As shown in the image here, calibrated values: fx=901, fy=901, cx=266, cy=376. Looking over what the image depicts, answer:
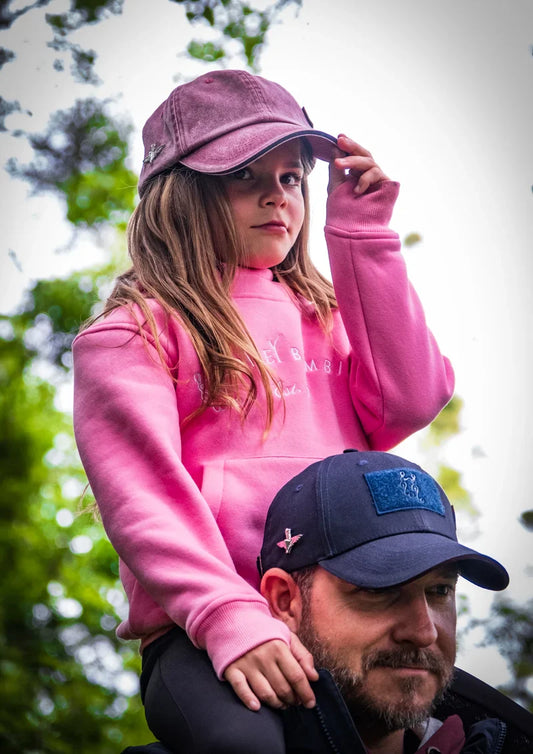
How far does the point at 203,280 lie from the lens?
66.2 inches

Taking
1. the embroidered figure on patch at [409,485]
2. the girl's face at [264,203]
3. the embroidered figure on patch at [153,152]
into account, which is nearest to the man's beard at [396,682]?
the embroidered figure on patch at [409,485]

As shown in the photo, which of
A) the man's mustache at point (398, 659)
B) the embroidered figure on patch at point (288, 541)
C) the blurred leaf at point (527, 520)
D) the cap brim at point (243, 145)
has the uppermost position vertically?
the cap brim at point (243, 145)

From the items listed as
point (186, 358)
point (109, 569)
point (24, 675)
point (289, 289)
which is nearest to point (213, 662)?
point (186, 358)

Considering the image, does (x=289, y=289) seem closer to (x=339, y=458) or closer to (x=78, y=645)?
(x=339, y=458)

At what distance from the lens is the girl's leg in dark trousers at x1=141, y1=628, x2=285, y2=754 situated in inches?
46.5

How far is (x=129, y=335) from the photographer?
1569 mm

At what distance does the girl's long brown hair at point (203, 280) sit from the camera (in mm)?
1585

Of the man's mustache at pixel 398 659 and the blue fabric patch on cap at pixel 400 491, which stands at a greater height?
the blue fabric patch on cap at pixel 400 491

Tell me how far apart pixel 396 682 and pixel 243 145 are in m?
0.97

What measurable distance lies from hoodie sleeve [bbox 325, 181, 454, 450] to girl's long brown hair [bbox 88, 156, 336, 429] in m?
0.14

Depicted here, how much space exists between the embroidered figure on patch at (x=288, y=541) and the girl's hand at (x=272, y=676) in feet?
0.49

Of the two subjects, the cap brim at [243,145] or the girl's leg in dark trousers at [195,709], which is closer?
the girl's leg in dark trousers at [195,709]

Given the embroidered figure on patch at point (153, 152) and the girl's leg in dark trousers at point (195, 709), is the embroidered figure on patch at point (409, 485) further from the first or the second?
the embroidered figure on patch at point (153, 152)

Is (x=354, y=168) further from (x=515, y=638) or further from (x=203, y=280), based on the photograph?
(x=515, y=638)
